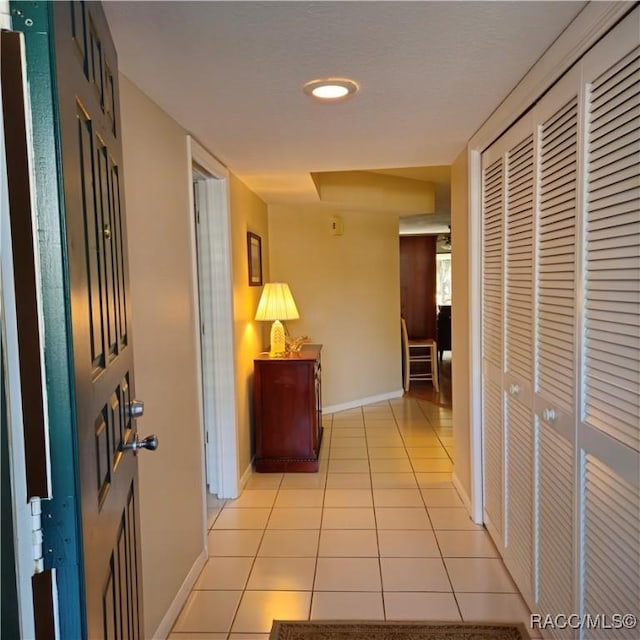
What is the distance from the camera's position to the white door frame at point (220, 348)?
3.05 meters

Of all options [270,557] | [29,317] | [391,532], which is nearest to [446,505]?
[391,532]

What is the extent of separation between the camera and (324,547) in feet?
8.53

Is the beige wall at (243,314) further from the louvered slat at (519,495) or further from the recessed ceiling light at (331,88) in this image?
the louvered slat at (519,495)

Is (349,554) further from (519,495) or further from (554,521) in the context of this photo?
(554,521)

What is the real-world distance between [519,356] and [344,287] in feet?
11.1

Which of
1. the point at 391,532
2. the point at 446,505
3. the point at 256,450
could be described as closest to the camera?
the point at 391,532

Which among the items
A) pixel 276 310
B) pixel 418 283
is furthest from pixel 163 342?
pixel 418 283

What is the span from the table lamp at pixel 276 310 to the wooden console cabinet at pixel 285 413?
0.19 m

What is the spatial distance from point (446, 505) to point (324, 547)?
869 mm

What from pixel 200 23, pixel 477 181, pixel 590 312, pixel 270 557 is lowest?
pixel 270 557

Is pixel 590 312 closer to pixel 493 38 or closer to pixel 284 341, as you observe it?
pixel 493 38

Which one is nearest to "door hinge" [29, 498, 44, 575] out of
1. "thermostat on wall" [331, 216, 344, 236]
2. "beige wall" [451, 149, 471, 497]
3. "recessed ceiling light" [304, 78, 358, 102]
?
"recessed ceiling light" [304, 78, 358, 102]

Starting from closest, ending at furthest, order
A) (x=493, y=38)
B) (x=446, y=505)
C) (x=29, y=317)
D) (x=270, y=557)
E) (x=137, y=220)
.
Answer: (x=29, y=317), (x=493, y=38), (x=137, y=220), (x=270, y=557), (x=446, y=505)

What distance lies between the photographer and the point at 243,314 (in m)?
3.55
